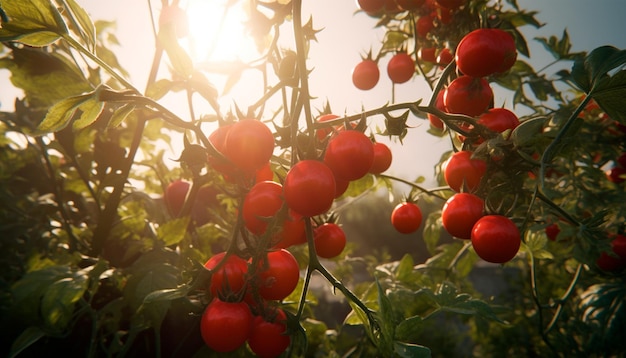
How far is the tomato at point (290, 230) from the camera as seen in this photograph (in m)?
0.41

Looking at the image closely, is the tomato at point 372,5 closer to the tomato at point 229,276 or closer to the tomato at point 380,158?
the tomato at point 380,158

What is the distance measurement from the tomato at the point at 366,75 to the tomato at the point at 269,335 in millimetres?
643

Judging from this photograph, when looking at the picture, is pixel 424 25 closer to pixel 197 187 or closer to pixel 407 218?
pixel 407 218

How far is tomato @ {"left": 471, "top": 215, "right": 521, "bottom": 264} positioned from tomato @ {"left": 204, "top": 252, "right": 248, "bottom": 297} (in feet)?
0.97

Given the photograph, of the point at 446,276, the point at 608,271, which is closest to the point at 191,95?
the point at 446,276

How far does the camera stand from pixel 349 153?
1.29 ft

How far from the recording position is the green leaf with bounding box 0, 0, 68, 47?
37 centimetres

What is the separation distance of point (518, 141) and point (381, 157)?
207 millimetres

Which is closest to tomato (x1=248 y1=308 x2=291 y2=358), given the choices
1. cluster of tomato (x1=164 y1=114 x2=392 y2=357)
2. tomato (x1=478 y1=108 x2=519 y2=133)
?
cluster of tomato (x1=164 y1=114 x2=392 y2=357)

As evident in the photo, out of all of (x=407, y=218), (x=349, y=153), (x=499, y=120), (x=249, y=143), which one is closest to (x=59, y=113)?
(x=249, y=143)

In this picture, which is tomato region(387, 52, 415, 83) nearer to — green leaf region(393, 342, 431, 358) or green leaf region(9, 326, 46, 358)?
green leaf region(393, 342, 431, 358)

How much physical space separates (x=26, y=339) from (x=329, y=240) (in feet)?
1.41

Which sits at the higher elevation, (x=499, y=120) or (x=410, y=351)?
(x=499, y=120)

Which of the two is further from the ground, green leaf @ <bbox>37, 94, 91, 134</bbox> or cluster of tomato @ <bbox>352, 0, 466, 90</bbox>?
cluster of tomato @ <bbox>352, 0, 466, 90</bbox>
